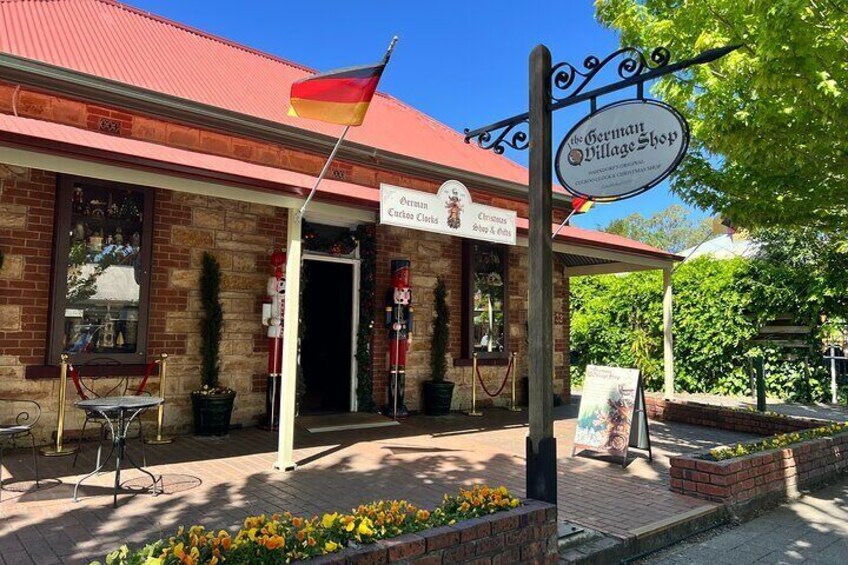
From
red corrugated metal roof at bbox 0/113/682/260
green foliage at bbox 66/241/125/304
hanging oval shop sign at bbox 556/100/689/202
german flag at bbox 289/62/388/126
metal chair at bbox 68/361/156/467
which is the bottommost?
metal chair at bbox 68/361/156/467

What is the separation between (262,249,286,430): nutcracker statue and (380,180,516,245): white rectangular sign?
82.2 inches

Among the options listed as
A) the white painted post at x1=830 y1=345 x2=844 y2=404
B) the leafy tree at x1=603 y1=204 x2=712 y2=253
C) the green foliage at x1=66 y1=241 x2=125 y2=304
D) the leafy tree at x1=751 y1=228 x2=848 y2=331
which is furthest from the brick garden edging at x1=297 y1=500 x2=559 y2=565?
the leafy tree at x1=603 y1=204 x2=712 y2=253

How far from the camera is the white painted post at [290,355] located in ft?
18.5

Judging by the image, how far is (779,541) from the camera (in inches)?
183

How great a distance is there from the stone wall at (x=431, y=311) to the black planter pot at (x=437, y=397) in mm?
240

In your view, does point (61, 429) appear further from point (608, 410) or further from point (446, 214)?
point (608, 410)

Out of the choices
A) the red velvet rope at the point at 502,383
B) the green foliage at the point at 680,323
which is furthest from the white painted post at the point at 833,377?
the red velvet rope at the point at 502,383

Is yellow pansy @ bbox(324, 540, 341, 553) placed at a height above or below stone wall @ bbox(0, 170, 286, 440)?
below

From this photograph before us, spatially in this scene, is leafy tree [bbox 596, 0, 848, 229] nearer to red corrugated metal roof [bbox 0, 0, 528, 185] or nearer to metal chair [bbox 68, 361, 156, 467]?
red corrugated metal roof [bbox 0, 0, 528, 185]

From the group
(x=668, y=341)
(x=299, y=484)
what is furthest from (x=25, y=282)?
(x=668, y=341)

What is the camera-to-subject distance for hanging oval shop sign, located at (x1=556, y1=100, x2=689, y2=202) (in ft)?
12.3

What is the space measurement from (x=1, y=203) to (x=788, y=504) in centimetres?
833

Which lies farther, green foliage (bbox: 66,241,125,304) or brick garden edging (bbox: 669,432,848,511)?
green foliage (bbox: 66,241,125,304)

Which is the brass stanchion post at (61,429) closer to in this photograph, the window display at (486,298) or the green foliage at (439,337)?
the green foliage at (439,337)
